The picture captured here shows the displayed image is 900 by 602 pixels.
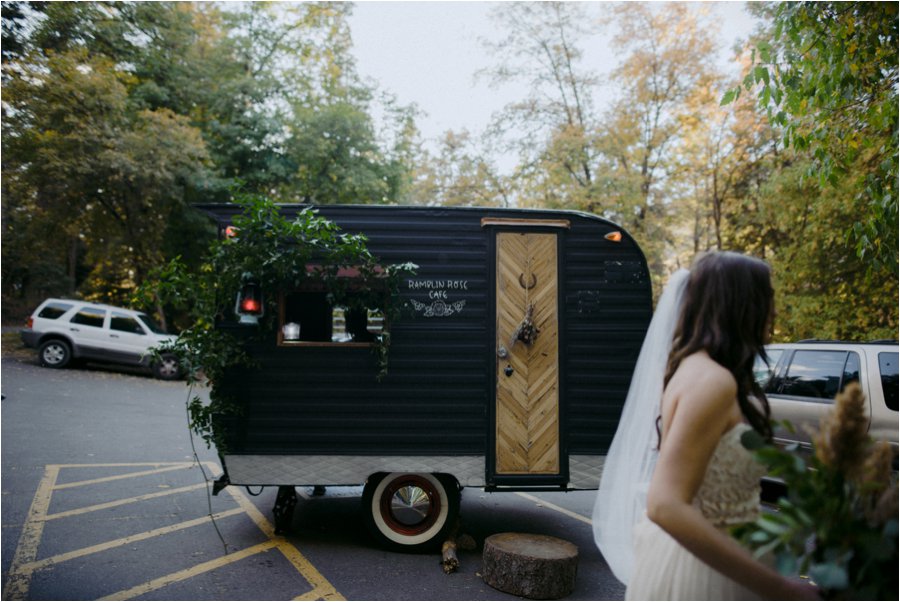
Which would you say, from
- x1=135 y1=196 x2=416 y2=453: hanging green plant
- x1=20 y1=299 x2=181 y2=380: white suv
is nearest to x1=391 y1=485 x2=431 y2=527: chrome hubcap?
x1=135 y1=196 x2=416 y2=453: hanging green plant

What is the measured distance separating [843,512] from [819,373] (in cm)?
601

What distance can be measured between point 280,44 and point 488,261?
17.7 meters

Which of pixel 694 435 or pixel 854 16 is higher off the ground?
pixel 854 16

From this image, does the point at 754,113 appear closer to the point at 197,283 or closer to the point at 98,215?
the point at 197,283

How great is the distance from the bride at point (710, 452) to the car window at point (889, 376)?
5.13m

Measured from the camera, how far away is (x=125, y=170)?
15359 millimetres

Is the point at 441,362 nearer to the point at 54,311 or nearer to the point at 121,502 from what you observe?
the point at 121,502

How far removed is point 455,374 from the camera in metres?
5.43

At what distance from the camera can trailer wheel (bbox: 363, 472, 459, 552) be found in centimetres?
535

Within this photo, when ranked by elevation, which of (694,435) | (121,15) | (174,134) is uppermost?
(121,15)

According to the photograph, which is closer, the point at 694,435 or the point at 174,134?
the point at 694,435

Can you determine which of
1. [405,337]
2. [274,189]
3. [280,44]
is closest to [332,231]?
[405,337]

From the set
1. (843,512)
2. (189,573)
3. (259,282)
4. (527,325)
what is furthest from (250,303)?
(843,512)

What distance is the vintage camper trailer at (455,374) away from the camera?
5.31m
